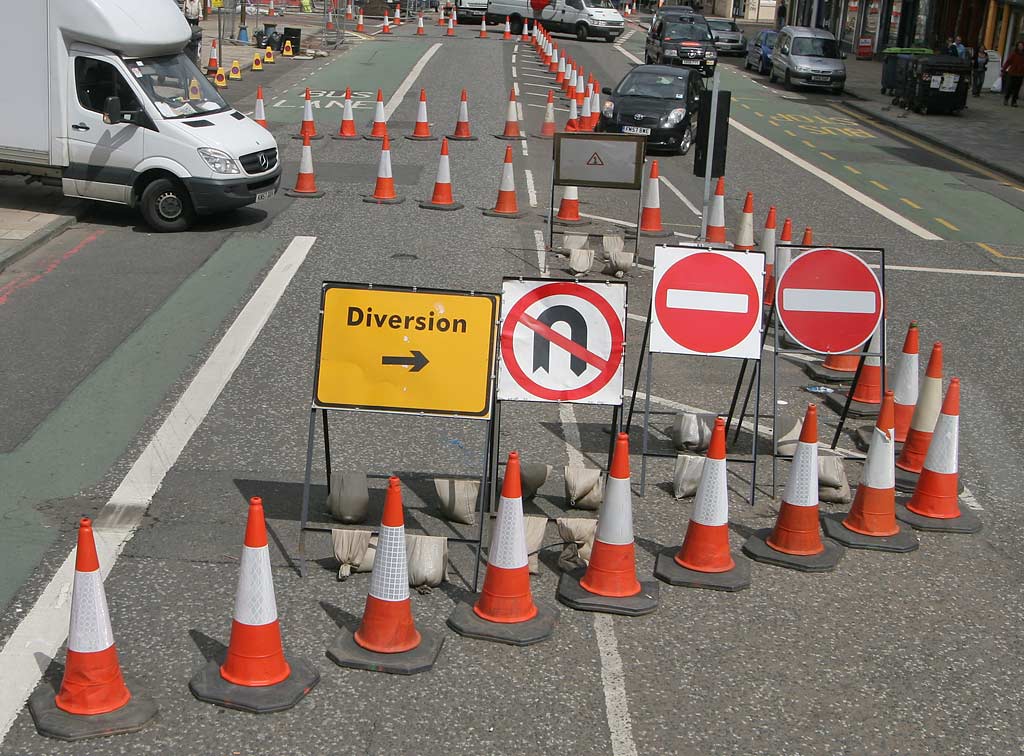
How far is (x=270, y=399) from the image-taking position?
1005 centimetres

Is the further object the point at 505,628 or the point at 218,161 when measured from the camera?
the point at 218,161

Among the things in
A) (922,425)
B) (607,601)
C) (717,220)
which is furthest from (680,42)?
(607,601)

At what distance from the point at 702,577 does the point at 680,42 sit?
3785 cm

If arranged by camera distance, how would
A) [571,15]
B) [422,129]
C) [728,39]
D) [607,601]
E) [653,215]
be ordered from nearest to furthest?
1. [607,601]
2. [653,215]
3. [422,129]
4. [571,15]
5. [728,39]

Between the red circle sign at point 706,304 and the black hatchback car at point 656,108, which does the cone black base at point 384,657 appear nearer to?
the red circle sign at point 706,304

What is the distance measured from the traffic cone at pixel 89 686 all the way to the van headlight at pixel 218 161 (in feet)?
33.8

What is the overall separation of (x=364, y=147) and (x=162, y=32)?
7.16m

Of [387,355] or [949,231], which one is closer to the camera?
[387,355]

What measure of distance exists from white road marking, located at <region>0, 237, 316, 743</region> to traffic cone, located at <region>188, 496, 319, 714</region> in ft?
2.63

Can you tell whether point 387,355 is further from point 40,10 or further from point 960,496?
point 40,10

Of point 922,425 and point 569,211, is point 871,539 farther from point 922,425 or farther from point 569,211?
point 569,211

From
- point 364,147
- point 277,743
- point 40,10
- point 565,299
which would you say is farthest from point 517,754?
point 364,147

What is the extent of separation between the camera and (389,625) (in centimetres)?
628

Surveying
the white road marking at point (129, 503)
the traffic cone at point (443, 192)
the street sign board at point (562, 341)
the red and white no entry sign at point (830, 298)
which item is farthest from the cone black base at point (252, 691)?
the traffic cone at point (443, 192)
